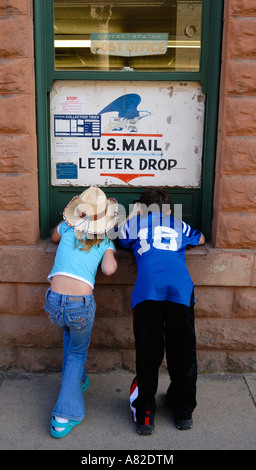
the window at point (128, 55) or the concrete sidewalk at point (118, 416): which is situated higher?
the window at point (128, 55)

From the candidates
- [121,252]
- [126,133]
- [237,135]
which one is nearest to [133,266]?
[121,252]

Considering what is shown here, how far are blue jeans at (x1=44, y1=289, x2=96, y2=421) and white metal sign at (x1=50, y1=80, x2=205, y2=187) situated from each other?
1223 mm

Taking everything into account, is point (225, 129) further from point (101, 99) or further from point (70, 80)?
point (70, 80)

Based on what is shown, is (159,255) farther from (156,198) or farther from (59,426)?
(59,426)

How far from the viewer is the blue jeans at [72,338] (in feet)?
10.8

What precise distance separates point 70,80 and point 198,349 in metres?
2.51

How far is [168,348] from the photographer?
3.33 metres

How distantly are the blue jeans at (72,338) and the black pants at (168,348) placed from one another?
37 cm

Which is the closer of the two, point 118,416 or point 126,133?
point 118,416

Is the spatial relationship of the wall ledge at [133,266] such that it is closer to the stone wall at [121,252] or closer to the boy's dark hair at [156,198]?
the stone wall at [121,252]

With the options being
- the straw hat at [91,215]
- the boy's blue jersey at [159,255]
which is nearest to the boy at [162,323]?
the boy's blue jersey at [159,255]

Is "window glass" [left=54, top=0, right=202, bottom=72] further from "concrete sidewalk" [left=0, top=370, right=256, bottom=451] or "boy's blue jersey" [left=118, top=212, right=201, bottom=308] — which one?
"concrete sidewalk" [left=0, top=370, right=256, bottom=451]

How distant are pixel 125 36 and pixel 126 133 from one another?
2.63 feet

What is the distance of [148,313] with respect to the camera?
323cm
